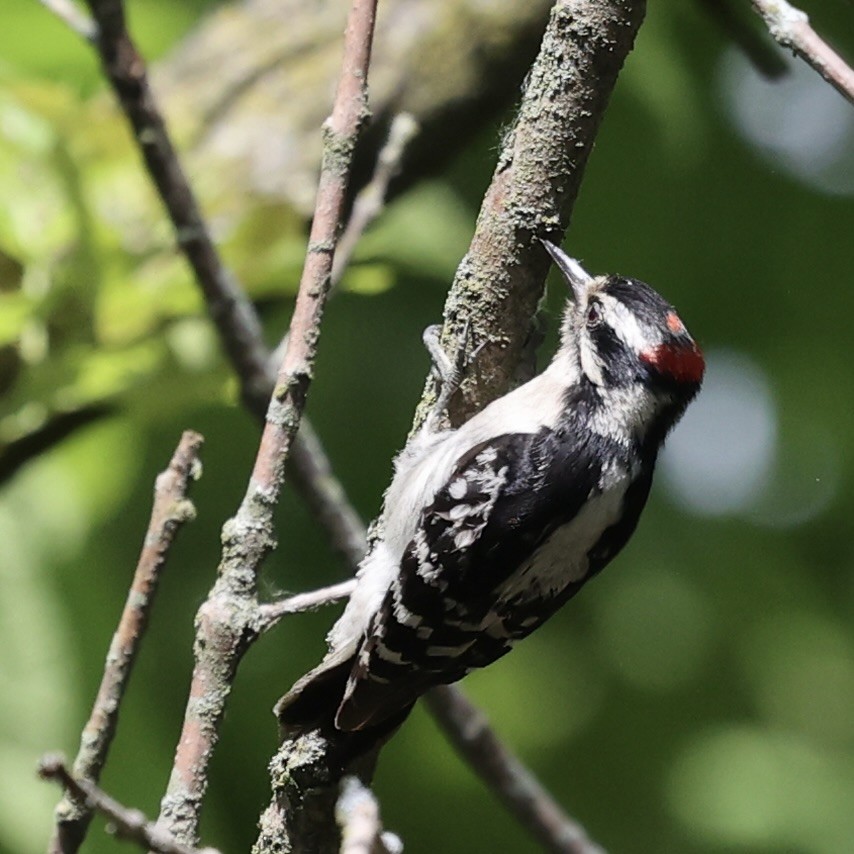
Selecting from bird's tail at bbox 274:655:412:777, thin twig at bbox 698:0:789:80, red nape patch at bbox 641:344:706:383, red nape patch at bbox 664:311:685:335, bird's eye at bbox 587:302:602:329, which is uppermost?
thin twig at bbox 698:0:789:80

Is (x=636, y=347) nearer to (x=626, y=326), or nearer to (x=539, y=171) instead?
(x=626, y=326)

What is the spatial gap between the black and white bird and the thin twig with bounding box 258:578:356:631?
0.09 metres

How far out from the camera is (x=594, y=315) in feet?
8.48

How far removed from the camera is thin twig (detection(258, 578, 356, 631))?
172cm

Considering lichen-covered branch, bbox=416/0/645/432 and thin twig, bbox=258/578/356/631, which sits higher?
lichen-covered branch, bbox=416/0/645/432

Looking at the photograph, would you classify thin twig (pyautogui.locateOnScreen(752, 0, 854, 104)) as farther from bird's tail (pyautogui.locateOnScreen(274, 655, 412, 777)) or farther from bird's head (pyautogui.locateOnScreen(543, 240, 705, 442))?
bird's tail (pyautogui.locateOnScreen(274, 655, 412, 777))

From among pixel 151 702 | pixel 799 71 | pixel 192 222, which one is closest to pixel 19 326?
pixel 192 222

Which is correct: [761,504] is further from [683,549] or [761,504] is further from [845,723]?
[845,723]

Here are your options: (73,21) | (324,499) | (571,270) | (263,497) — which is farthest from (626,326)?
(73,21)

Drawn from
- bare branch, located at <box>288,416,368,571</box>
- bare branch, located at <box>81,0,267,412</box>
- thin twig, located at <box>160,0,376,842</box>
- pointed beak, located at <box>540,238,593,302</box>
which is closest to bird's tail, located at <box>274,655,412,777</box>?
bare branch, located at <box>288,416,368,571</box>

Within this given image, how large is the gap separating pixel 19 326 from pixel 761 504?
2.28m

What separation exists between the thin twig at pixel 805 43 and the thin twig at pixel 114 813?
3.14 feet

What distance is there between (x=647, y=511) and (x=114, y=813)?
276cm

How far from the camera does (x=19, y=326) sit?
9.04 feet
